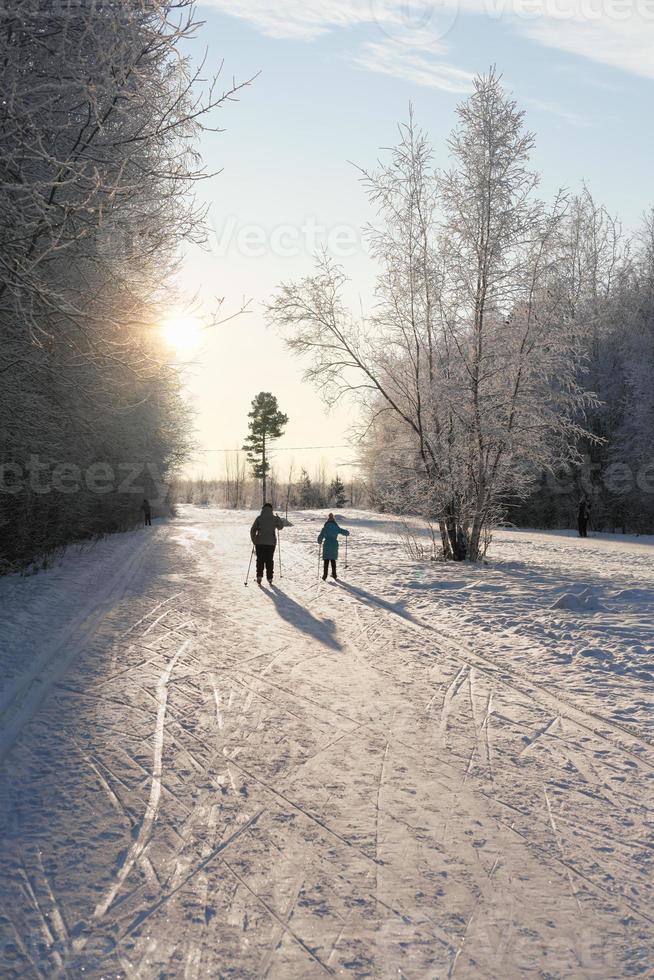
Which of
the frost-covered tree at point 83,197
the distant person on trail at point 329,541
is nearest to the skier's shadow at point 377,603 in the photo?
the distant person on trail at point 329,541

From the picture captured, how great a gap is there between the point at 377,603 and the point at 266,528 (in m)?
4.18

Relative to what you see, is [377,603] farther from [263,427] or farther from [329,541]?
[263,427]

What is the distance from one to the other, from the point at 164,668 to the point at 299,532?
93.6ft

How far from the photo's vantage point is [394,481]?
2066 cm

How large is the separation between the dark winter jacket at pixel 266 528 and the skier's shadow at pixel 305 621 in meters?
2.27

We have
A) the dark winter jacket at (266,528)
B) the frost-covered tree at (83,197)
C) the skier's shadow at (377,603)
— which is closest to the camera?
the frost-covered tree at (83,197)

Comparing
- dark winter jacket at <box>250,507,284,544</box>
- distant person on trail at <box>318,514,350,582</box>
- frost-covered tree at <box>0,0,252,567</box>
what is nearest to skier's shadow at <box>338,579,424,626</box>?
distant person on trail at <box>318,514,350,582</box>

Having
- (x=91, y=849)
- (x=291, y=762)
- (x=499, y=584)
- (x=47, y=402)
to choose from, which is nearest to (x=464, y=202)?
(x=499, y=584)

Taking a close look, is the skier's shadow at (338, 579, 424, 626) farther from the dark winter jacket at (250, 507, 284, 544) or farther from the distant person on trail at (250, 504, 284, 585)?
the dark winter jacket at (250, 507, 284, 544)

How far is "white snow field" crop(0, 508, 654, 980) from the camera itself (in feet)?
11.1

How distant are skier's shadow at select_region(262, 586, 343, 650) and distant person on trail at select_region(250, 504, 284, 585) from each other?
6.39 feet

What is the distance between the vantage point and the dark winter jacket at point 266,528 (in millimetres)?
16859

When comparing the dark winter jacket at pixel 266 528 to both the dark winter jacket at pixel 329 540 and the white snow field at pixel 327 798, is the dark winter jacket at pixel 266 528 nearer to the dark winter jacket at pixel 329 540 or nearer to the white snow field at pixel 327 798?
the dark winter jacket at pixel 329 540

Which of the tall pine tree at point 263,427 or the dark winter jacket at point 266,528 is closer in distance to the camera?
the dark winter jacket at point 266,528
